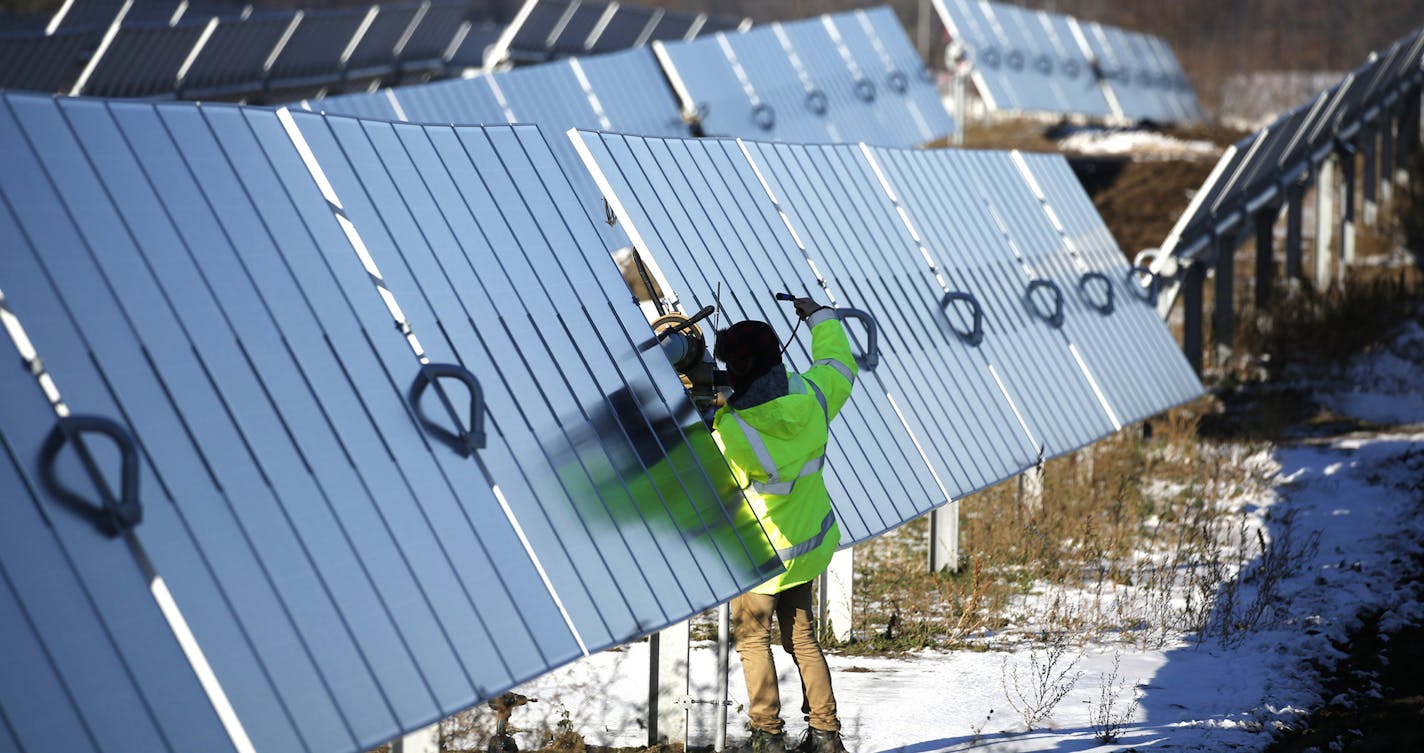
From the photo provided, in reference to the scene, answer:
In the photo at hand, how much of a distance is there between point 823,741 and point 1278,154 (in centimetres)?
1226

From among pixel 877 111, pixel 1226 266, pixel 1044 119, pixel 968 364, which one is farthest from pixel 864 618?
pixel 1044 119

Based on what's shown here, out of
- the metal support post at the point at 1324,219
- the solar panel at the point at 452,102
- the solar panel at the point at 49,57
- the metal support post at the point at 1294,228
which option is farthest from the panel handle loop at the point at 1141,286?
the solar panel at the point at 49,57

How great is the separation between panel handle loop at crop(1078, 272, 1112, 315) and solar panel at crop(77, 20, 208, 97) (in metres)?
13.8

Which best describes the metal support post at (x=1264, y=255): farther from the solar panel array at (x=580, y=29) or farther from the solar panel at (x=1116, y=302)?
the solar panel array at (x=580, y=29)

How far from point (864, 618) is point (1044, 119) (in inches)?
1078

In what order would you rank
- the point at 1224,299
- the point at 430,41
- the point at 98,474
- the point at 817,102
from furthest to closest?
the point at 430,41
the point at 817,102
the point at 1224,299
the point at 98,474

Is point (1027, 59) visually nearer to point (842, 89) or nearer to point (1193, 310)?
point (842, 89)

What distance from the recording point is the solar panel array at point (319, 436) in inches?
155

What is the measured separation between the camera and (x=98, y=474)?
13.1ft

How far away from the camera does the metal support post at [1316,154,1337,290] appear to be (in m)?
20.8

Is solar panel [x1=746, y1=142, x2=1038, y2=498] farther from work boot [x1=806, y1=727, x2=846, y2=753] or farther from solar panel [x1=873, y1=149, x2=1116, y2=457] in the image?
work boot [x1=806, y1=727, x2=846, y2=753]

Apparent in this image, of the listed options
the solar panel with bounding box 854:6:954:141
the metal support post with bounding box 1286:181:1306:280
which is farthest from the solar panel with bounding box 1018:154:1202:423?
the solar panel with bounding box 854:6:954:141

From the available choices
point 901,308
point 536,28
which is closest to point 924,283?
point 901,308

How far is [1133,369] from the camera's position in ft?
35.6
